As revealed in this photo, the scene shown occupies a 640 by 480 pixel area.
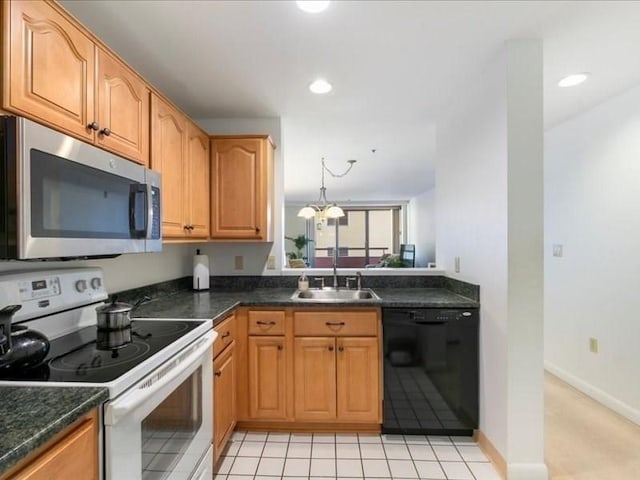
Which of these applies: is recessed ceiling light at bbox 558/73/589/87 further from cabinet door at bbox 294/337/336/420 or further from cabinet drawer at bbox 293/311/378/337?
cabinet door at bbox 294/337/336/420

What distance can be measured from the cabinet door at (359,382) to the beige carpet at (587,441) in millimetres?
985

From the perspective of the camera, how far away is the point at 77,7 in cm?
148

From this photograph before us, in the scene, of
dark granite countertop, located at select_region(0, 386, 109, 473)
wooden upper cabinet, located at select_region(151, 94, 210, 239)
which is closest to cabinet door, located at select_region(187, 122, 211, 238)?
wooden upper cabinet, located at select_region(151, 94, 210, 239)

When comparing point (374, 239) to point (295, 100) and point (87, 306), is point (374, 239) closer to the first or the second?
point (295, 100)

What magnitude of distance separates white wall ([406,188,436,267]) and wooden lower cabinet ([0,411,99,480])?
6.78m

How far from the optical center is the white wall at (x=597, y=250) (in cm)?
229

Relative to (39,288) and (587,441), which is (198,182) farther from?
(587,441)

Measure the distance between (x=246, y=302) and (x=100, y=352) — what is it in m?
1.01

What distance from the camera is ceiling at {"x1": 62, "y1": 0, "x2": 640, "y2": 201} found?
4.95 ft

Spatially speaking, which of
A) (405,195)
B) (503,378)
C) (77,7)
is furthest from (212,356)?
(405,195)

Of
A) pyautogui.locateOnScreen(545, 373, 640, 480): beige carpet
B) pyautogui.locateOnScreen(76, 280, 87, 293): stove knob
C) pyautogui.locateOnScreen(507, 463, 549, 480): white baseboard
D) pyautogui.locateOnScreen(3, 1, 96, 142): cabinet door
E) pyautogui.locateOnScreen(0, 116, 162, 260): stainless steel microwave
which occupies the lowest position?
pyautogui.locateOnScreen(545, 373, 640, 480): beige carpet

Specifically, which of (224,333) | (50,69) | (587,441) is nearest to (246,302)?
(224,333)

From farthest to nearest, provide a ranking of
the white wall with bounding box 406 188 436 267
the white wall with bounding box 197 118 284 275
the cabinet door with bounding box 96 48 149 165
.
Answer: the white wall with bounding box 406 188 436 267 < the white wall with bounding box 197 118 284 275 < the cabinet door with bounding box 96 48 149 165

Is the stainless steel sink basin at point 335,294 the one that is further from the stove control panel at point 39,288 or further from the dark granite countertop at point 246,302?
the stove control panel at point 39,288
